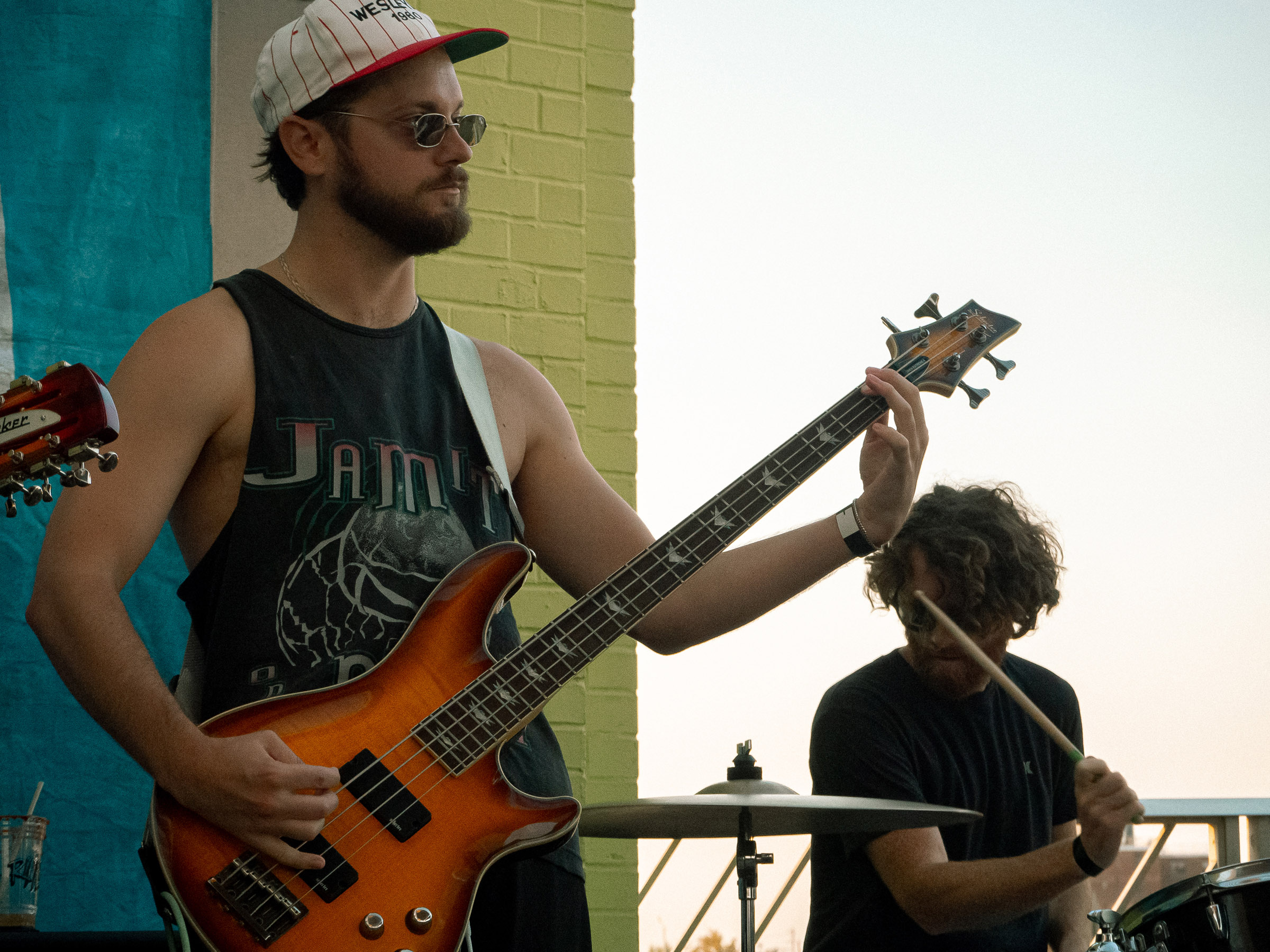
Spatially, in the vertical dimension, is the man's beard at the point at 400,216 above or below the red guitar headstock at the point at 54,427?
above

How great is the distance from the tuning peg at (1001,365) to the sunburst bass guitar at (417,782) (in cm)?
58

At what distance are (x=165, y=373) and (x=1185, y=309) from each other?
9.18 ft

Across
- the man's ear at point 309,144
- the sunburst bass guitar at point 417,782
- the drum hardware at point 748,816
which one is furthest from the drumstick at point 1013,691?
the man's ear at point 309,144

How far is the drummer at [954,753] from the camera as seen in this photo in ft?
7.12

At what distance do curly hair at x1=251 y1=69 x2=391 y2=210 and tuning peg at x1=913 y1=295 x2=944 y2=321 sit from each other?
0.80 meters

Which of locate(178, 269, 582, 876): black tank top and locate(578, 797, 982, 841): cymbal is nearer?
locate(178, 269, 582, 876): black tank top

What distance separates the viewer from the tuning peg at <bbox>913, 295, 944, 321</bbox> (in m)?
1.82

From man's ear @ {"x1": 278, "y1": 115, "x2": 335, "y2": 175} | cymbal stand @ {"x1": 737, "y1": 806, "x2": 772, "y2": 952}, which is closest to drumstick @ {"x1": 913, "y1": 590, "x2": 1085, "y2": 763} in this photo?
cymbal stand @ {"x1": 737, "y1": 806, "x2": 772, "y2": 952}

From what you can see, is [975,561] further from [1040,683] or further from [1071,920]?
[1071,920]

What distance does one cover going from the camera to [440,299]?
248 centimetres

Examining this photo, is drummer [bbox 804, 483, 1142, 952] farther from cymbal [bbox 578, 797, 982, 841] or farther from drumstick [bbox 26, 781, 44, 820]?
drumstick [bbox 26, 781, 44, 820]

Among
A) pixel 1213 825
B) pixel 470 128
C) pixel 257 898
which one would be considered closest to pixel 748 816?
pixel 257 898

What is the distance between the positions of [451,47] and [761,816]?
1237 millimetres

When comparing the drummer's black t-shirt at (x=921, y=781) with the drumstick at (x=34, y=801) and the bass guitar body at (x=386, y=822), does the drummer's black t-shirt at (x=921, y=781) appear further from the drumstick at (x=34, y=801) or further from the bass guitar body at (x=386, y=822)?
the drumstick at (x=34, y=801)
